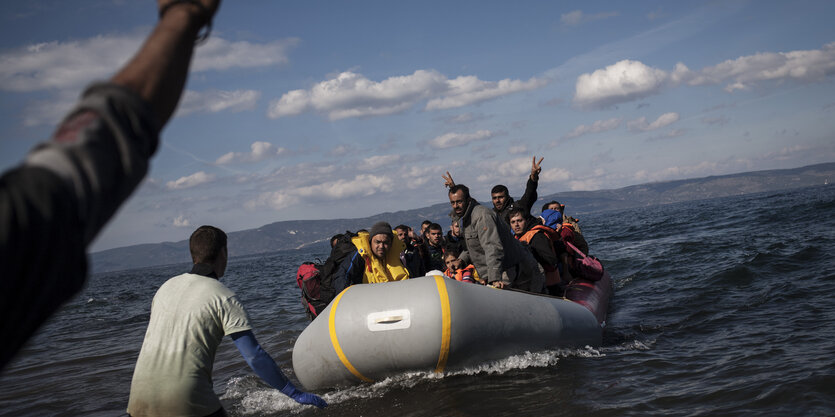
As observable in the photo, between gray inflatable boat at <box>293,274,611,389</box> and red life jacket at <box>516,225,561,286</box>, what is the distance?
1992 mm

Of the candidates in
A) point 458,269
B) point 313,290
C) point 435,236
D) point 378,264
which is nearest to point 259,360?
point 378,264

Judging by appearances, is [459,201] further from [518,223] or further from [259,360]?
[259,360]

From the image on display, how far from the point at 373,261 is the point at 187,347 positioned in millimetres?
3778

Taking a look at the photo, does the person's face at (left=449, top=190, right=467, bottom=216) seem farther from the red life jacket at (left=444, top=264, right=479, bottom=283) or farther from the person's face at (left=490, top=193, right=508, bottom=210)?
the person's face at (left=490, top=193, right=508, bottom=210)

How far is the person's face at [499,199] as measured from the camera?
27.2 ft

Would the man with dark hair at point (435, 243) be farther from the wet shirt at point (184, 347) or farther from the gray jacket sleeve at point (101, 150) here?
the gray jacket sleeve at point (101, 150)

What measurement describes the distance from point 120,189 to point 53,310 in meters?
0.20

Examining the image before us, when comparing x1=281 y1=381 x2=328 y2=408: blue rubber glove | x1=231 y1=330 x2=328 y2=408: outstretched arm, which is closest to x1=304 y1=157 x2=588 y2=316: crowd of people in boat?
x1=281 y1=381 x2=328 y2=408: blue rubber glove

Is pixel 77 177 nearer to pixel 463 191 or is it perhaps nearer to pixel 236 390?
pixel 463 191

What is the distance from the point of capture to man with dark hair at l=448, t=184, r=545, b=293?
630cm

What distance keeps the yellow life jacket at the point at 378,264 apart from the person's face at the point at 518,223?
2131 mm

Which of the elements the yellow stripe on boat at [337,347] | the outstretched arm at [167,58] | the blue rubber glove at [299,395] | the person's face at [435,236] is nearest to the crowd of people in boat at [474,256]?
the yellow stripe on boat at [337,347]

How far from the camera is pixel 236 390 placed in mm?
6902

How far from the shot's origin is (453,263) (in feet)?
27.5
